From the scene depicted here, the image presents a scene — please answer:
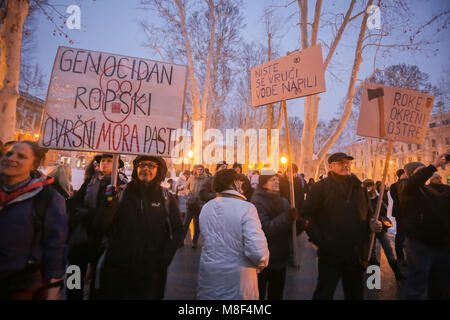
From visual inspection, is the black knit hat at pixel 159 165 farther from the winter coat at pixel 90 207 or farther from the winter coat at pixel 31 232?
the winter coat at pixel 31 232

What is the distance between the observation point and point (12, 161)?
1832mm

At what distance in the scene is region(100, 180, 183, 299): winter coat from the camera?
6.64 feet

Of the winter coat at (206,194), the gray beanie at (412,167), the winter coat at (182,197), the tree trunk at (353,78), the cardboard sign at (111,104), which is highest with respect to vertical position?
the tree trunk at (353,78)

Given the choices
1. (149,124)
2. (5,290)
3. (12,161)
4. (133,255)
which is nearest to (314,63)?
(149,124)

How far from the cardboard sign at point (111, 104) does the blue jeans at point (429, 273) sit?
10.7 ft

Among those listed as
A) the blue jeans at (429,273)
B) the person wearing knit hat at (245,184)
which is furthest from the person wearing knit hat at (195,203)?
the blue jeans at (429,273)

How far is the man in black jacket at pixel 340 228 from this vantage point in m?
2.48

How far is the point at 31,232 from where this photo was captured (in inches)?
68.9

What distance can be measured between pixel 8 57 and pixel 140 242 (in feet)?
15.9

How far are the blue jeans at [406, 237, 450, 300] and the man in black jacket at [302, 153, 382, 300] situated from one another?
821 mm

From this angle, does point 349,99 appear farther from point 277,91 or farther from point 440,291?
point 440,291

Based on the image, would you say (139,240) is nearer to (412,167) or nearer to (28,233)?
(28,233)

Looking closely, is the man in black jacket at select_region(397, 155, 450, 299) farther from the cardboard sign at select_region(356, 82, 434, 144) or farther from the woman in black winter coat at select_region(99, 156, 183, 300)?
the woman in black winter coat at select_region(99, 156, 183, 300)

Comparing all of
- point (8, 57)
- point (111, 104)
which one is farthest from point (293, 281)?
point (8, 57)
